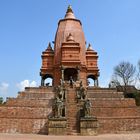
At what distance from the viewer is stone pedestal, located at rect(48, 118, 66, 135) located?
2112 centimetres

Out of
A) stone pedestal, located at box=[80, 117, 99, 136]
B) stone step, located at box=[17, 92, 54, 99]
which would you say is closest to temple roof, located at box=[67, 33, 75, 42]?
stone step, located at box=[17, 92, 54, 99]

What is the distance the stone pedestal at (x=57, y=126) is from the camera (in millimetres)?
21125

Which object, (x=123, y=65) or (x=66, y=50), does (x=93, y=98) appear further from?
(x=123, y=65)

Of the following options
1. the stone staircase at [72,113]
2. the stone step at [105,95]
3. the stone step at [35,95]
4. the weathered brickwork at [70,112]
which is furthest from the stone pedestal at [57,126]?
the stone step at [105,95]

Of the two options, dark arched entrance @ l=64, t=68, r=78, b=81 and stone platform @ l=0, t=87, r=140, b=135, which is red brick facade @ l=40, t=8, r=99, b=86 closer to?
dark arched entrance @ l=64, t=68, r=78, b=81

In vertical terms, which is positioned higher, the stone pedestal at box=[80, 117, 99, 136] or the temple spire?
the temple spire

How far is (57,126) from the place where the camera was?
21.3m

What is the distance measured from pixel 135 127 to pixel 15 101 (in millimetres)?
11516

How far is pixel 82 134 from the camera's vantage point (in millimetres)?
21031

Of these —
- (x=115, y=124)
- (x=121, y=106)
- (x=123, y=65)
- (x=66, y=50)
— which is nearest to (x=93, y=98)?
(x=121, y=106)

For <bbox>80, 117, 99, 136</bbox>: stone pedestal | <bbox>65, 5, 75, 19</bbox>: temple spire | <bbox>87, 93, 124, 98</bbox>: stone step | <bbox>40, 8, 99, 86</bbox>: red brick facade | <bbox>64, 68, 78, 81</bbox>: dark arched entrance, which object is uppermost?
<bbox>65, 5, 75, 19</bbox>: temple spire

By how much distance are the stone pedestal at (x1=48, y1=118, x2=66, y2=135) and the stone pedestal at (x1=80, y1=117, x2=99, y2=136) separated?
4.51 ft

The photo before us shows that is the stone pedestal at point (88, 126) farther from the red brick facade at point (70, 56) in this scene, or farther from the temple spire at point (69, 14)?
the temple spire at point (69, 14)

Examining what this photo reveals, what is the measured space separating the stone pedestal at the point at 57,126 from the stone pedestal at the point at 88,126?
1374 mm
